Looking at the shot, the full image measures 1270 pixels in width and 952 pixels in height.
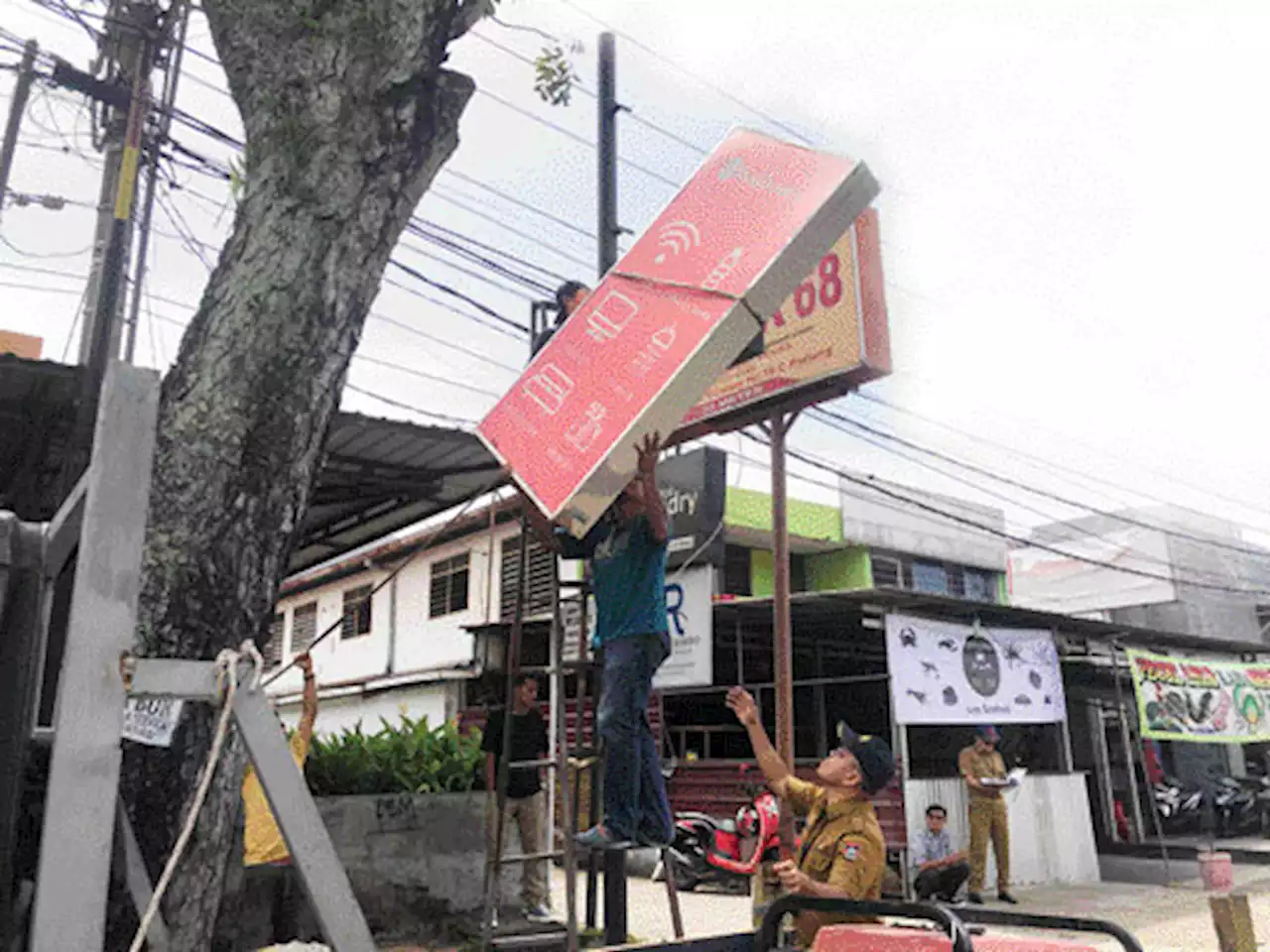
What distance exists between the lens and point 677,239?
3.59 m

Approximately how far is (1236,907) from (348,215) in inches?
233

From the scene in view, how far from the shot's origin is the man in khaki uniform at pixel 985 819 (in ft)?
36.9

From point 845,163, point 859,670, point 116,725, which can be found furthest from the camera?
point 859,670

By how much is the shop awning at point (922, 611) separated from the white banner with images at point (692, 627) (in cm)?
51

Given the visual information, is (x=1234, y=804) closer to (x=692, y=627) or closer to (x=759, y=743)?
(x=692, y=627)

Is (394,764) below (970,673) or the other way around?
below

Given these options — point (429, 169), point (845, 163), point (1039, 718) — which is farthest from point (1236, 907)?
point (1039, 718)

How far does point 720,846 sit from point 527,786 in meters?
4.51

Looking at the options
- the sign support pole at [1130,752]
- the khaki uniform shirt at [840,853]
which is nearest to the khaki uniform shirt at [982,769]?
the sign support pole at [1130,752]

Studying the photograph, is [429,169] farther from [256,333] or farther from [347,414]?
[347,414]

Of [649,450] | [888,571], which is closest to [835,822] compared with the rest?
[649,450]

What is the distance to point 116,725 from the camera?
6.01 feet

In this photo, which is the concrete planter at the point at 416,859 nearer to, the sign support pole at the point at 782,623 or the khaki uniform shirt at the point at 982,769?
the sign support pole at the point at 782,623

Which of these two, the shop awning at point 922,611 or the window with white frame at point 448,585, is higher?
the window with white frame at point 448,585
